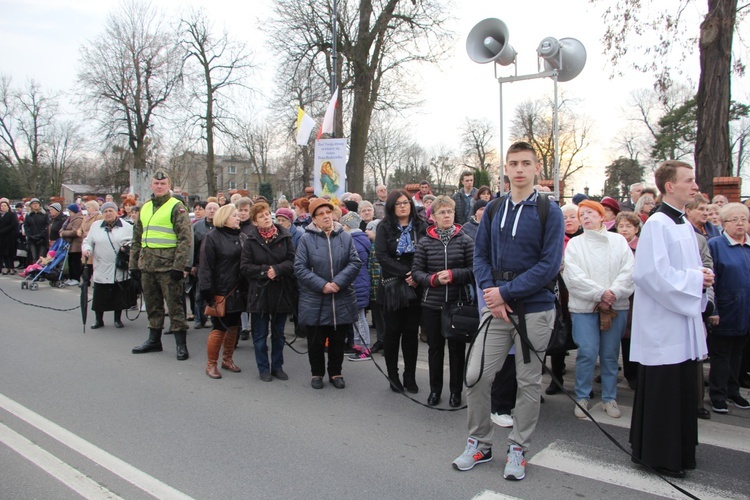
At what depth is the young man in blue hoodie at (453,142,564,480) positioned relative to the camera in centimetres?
366

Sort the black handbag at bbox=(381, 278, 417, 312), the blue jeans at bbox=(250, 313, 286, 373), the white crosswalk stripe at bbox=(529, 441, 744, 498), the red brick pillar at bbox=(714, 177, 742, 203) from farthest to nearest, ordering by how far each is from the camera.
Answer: the red brick pillar at bbox=(714, 177, 742, 203) → the blue jeans at bbox=(250, 313, 286, 373) → the black handbag at bbox=(381, 278, 417, 312) → the white crosswalk stripe at bbox=(529, 441, 744, 498)

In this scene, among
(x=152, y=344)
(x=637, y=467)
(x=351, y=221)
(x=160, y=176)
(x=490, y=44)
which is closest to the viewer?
(x=637, y=467)

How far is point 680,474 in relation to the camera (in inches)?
147

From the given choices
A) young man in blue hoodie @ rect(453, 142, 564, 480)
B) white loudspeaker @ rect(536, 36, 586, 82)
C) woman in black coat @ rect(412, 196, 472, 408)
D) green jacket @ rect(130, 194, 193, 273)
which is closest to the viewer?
young man in blue hoodie @ rect(453, 142, 564, 480)

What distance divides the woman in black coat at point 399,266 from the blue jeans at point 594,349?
→ 1.56m

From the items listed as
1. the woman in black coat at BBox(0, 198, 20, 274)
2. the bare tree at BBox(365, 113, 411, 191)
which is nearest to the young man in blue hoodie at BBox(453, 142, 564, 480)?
the woman in black coat at BBox(0, 198, 20, 274)

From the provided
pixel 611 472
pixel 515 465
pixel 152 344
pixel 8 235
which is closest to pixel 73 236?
pixel 8 235

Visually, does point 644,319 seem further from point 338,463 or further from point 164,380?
point 164,380

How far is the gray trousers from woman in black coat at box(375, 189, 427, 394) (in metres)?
1.75

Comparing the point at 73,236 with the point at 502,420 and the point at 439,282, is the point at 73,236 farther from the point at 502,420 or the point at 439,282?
the point at 502,420

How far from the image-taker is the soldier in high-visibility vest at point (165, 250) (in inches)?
276

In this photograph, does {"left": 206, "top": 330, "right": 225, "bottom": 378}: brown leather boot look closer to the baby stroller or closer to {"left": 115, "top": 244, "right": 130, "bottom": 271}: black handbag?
{"left": 115, "top": 244, "right": 130, "bottom": 271}: black handbag

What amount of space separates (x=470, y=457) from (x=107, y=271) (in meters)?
6.91

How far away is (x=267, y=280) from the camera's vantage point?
6.04 metres
